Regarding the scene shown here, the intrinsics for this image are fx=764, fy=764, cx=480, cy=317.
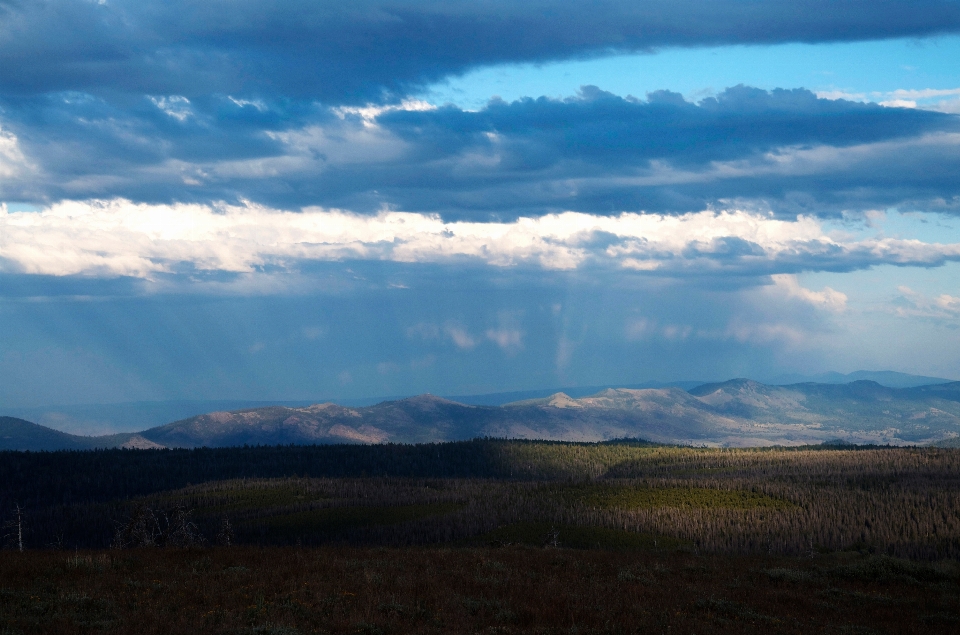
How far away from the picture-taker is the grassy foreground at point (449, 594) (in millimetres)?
28953

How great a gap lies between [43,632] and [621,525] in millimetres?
186825

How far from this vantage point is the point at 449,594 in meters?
35.1

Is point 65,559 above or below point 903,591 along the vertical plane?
above

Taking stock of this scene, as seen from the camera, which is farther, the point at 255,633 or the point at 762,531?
the point at 762,531

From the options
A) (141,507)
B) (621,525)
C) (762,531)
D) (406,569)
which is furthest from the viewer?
(621,525)

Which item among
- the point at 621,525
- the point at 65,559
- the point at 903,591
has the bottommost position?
the point at 621,525

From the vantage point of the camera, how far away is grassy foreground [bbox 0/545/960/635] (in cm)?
2895

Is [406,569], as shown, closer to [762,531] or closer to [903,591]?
[903,591]

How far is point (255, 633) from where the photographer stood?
26.6 meters

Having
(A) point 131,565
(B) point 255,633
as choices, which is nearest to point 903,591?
(B) point 255,633

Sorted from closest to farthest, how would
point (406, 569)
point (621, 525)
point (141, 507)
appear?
1. point (406, 569)
2. point (141, 507)
3. point (621, 525)

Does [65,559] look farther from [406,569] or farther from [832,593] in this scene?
[832,593]

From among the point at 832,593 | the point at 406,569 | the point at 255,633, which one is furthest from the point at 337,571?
the point at 832,593

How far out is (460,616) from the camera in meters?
30.9
